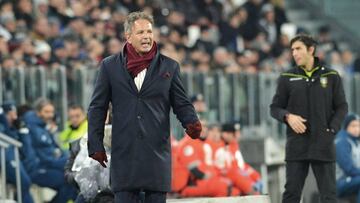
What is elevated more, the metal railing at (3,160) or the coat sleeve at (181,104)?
the coat sleeve at (181,104)

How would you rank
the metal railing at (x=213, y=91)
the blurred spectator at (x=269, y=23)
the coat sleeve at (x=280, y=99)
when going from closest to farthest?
1. the coat sleeve at (x=280, y=99)
2. the metal railing at (x=213, y=91)
3. the blurred spectator at (x=269, y=23)

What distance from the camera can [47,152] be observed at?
18.7 metres

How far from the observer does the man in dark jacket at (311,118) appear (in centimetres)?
1450

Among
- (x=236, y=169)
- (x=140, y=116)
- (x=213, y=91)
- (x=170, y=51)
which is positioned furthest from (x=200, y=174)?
(x=140, y=116)

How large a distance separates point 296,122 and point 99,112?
3241mm

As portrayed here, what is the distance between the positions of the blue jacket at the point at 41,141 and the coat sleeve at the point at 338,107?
495cm

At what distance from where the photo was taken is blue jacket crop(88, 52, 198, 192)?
37.8 ft

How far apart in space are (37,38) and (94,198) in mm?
10389

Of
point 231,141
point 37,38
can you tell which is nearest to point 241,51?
point 37,38

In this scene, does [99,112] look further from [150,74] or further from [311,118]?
[311,118]

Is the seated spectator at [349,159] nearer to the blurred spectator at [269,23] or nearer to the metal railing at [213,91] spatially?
the metal railing at [213,91]

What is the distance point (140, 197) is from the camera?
11.6 m

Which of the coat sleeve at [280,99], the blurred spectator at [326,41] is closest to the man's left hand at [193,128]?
the coat sleeve at [280,99]

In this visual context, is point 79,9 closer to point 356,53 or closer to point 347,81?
point 347,81
